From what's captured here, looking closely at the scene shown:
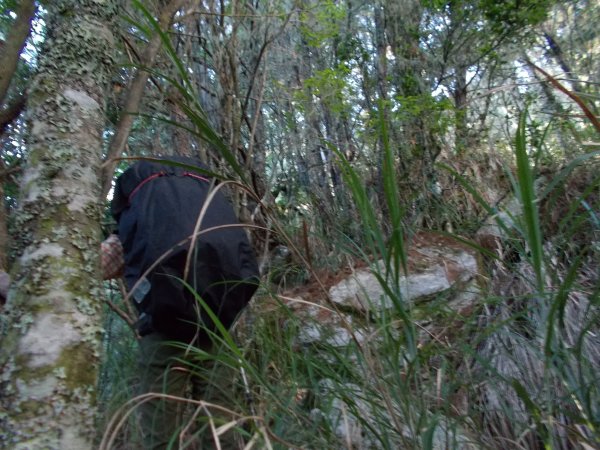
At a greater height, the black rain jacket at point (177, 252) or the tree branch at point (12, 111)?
the tree branch at point (12, 111)

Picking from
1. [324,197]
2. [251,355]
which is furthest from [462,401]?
[324,197]

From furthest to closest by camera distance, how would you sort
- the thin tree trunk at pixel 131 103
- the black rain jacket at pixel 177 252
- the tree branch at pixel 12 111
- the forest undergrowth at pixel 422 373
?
the tree branch at pixel 12 111, the black rain jacket at pixel 177 252, the thin tree trunk at pixel 131 103, the forest undergrowth at pixel 422 373

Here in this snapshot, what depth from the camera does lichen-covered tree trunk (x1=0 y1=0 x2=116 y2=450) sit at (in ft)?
2.96

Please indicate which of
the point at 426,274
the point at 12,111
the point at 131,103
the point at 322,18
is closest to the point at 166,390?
the point at 131,103

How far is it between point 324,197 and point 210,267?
2769 mm

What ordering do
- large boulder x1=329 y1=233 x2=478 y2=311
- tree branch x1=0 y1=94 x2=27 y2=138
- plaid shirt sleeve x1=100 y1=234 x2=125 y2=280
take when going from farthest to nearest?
large boulder x1=329 y1=233 x2=478 y2=311 < tree branch x1=0 y1=94 x2=27 y2=138 < plaid shirt sleeve x1=100 y1=234 x2=125 y2=280

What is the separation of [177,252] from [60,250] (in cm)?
73

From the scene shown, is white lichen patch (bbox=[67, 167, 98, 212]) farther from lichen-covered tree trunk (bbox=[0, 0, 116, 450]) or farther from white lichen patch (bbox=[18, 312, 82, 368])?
white lichen patch (bbox=[18, 312, 82, 368])

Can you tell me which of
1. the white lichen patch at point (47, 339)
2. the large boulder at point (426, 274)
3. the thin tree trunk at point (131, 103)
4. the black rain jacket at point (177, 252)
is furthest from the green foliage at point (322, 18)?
the white lichen patch at point (47, 339)

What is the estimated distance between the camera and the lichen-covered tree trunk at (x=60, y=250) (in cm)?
90

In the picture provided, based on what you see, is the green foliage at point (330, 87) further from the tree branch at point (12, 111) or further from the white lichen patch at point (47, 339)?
the white lichen patch at point (47, 339)

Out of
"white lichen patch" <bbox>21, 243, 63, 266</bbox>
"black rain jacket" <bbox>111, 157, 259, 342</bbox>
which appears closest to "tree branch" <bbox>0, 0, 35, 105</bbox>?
"black rain jacket" <bbox>111, 157, 259, 342</bbox>

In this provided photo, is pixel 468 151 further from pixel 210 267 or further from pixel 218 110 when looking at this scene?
pixel 210 267

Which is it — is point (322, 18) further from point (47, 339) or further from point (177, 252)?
point (47, 339)
